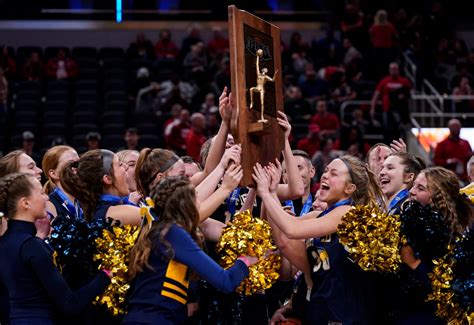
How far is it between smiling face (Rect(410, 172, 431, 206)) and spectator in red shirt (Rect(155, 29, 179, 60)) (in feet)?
39.6

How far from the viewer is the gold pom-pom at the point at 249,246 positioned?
5230 millimetres

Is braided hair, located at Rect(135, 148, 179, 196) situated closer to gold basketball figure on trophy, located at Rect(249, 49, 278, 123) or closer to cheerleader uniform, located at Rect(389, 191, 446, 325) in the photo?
gold basketball figure on trophy, located at Rect(249, 49, 278, 123)

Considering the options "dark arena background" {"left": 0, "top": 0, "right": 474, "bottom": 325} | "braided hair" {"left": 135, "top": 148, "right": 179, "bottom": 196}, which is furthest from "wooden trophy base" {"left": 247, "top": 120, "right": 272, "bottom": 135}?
"braided hair" {"left": 135, "top": 148, "right": 179, "bottom": 196}

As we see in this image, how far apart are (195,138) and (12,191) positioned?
7375 mm

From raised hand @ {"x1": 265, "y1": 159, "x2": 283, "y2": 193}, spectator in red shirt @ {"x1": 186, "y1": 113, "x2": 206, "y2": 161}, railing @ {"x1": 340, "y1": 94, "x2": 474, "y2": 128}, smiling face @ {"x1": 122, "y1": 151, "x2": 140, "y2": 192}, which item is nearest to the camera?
raised hand @ {"x1": 265, "y1": 159, "x2": 283, "y2": 193}

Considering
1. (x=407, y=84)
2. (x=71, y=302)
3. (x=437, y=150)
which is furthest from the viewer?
(x=407, y=84)

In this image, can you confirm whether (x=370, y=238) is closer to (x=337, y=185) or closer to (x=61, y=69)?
(x=337, y=185)

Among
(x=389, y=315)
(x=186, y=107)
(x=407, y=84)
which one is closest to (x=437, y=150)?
(x=407, y=84)

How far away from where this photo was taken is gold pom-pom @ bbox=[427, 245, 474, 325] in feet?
17.4

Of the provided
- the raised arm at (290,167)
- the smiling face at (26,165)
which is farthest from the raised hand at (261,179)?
the smiling face at (26,165)

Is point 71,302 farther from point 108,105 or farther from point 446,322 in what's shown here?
point 108,105

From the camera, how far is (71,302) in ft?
16.0

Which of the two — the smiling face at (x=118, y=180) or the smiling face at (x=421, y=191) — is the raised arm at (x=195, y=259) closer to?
the smiling face at (x=118, y=180)

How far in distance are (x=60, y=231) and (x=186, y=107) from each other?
30.5 ft
